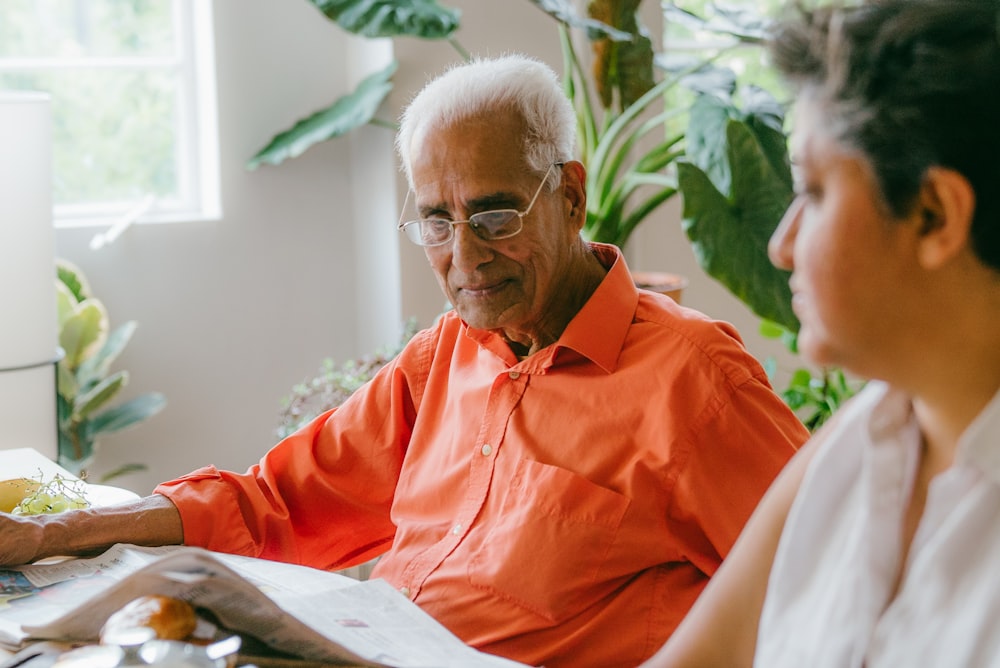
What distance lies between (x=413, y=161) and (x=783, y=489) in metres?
0.76

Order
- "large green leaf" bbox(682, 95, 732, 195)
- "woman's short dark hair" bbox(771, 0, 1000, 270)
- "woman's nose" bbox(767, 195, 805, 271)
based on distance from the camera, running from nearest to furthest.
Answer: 1. "woman's short dark hair" bbox(771, 0, 1000, 270)
2. "woman's nose" bbox(767, 195, 805, 271)
3. "large green leaf" bbox(682, 95, 732, 195)

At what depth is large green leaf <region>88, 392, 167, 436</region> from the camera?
310cm

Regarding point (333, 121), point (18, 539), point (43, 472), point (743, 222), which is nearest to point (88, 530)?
point (18, 539)

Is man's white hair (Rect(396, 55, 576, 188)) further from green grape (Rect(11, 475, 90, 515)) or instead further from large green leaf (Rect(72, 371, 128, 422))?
large green leaf (Rect(72, 371, 128, 422))

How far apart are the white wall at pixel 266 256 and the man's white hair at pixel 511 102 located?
165 cm

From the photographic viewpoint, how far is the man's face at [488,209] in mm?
1542

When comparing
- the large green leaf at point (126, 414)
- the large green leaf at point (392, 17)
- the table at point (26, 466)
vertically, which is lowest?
the large green leaf at point (126, 414)

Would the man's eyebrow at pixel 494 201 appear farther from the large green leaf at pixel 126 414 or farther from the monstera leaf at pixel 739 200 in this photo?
the large green leaf at pixel 126 414

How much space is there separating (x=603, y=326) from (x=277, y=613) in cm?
61

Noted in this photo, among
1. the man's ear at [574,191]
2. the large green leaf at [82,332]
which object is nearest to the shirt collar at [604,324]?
the man's ear at [574,191]

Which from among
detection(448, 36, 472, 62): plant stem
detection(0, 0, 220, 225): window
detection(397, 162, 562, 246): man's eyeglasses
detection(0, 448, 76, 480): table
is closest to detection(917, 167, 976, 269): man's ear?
detection(397, 162, 562, 246): man's eyeglasses

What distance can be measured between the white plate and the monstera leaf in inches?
45.1

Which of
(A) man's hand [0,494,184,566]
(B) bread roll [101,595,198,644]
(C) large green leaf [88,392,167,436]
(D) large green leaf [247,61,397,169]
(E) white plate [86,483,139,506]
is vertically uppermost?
(D) large green leaf [247,61,397,169]

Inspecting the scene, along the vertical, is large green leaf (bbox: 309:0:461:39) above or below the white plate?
above
